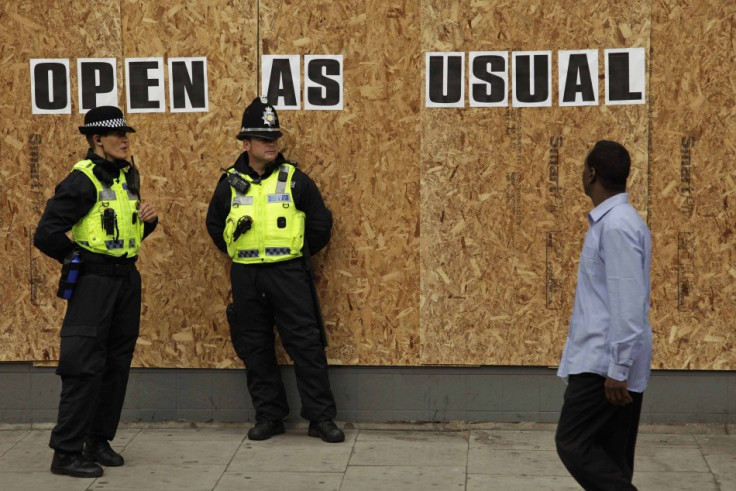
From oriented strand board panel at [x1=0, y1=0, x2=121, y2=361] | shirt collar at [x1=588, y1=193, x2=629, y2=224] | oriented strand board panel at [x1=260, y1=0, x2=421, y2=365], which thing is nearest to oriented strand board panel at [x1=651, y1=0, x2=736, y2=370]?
oriented strand board panel at [x1=260, y1=0, x2=421, y2=365]

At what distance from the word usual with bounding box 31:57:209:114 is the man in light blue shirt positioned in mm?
3476

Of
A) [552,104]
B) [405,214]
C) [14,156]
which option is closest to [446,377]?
[405,214]

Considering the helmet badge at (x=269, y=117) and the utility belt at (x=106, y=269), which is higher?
the helmet badge at (x=269, y=117)

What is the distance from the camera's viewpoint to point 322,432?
8.02 metres

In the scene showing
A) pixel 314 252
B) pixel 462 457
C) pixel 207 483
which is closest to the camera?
pixel 207 483

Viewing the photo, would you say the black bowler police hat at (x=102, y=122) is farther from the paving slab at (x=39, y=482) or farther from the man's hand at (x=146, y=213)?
the paving slab at (x=39, y=482)

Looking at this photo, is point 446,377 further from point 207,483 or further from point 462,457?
point 207,483

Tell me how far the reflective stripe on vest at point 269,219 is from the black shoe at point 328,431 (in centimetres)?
112

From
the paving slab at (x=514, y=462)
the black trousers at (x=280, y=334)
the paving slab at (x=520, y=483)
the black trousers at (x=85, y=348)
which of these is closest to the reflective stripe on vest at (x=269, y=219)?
the black trousers at (x=280, y=334)

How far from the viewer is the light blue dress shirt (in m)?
5.28

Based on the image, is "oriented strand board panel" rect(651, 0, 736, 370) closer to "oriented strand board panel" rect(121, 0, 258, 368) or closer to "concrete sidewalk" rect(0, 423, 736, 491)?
"concrete sidewalk" rect(0, 423, 736, 491)

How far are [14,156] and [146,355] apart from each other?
5.35ft

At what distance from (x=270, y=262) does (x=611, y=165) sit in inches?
118

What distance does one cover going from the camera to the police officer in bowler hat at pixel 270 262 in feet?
25.7
